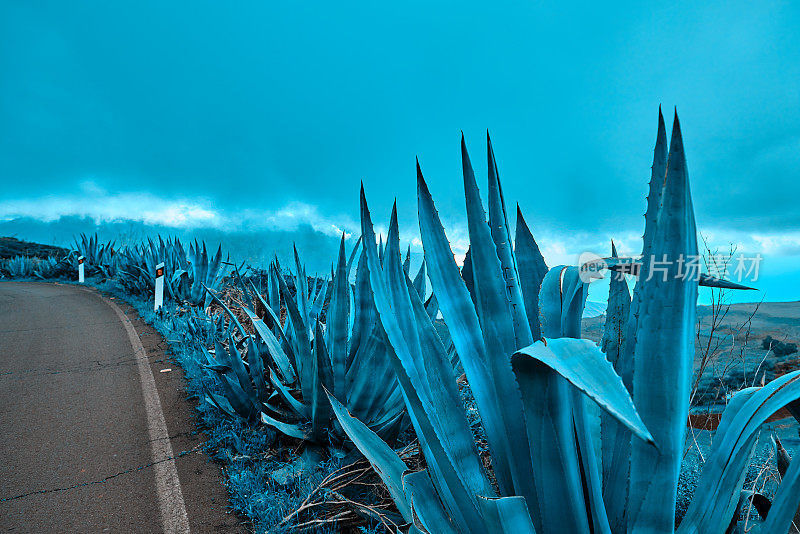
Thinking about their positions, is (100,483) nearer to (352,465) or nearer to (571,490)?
(352,465)

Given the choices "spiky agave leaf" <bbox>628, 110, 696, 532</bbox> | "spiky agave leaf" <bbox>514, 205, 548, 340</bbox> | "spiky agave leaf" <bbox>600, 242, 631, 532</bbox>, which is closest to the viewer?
"spiky agave leaf" <bbox>628, 110, 696, 532</bbox>

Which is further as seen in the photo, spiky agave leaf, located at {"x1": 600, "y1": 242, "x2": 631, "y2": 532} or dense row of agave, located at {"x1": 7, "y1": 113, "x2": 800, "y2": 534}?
spiky agave leaf, located at {"x1": 600, "y1": 242, "x2": 631, "y2": 532}

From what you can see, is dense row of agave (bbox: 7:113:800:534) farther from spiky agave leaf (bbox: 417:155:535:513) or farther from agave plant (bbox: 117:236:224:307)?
agave plant (bbox: 117:236:224:307)

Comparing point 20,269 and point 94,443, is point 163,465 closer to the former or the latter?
point 94,443

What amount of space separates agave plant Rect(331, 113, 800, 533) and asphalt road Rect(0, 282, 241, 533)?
4.97 feet

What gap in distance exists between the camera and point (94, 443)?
3061 mm

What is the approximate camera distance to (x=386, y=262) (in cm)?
148

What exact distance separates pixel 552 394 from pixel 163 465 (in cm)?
270

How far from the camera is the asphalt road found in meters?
2.28

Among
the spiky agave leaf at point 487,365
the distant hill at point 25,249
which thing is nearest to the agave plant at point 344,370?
the spiky agave leaf at point 487,365

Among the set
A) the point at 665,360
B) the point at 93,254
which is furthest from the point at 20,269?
the point at 665,360

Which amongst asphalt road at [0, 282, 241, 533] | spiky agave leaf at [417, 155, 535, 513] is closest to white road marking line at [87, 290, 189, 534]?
asphalt road at [0, 282, 241, 533]

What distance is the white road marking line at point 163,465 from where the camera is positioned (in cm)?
220

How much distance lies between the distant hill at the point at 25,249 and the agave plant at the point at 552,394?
26.0m
